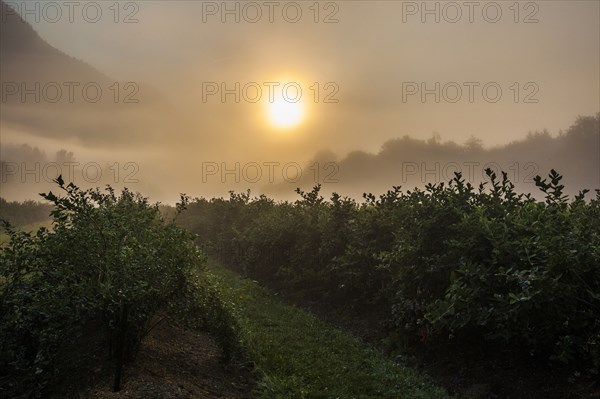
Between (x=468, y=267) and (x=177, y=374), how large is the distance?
5673 mm

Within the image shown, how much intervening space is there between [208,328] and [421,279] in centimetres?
504

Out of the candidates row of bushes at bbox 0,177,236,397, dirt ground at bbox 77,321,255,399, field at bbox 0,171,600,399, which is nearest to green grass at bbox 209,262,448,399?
field at bbox 0,171,600,399

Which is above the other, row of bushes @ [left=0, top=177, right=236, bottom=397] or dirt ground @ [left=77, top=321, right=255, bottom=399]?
row of bushes @ [left=0, top=177, right=236, bottom=397]

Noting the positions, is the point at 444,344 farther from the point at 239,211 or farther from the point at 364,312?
the point at 239,211

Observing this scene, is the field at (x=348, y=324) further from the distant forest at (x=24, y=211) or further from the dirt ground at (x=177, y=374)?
the distant forest at (x=24, y=211)

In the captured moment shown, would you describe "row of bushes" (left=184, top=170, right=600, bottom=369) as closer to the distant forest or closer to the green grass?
the green grass

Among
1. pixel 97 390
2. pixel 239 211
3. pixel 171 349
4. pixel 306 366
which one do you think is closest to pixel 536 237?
pixel 306 366

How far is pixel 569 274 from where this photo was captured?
300 inches

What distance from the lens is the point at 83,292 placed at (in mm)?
6090

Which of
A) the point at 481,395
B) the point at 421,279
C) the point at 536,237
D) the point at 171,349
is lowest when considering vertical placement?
the point at 481,395

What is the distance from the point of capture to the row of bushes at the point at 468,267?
24.3ft

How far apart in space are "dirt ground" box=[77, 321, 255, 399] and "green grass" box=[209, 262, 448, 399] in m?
0.56

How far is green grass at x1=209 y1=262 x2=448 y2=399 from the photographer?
787 cm

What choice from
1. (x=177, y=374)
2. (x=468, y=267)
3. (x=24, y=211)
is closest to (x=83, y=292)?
(x=177, y=374)
